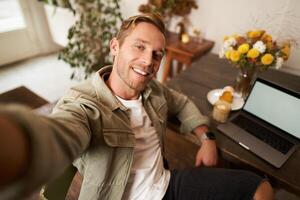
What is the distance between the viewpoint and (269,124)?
105cm

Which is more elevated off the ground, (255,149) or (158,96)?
(158,96)

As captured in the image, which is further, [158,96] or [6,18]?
[6,18]

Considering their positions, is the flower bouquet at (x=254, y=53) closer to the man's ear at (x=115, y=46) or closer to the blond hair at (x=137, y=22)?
the blond hair at (x=137, y=22)

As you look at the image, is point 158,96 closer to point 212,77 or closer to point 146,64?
point 146,64

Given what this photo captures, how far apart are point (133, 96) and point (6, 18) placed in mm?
3078

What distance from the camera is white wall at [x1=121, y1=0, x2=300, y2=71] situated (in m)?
1.53

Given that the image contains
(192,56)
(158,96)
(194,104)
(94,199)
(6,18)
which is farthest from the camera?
(6,18)

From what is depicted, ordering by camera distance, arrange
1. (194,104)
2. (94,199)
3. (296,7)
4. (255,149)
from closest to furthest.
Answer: (94,199) → (255,149) → (194,104) → (296,7)

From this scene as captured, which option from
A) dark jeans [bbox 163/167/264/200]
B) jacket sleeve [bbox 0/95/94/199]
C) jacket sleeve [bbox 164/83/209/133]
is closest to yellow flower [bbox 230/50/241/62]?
jacket sleeve [bbox 164/83/209/133]

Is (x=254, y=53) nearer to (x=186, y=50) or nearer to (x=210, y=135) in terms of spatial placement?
(x=210, y=135)

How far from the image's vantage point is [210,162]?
100 centimetres

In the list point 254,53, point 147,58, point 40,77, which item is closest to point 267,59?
point 254,53

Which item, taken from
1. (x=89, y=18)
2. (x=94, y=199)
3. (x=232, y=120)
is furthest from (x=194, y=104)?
(x=89, y=18)

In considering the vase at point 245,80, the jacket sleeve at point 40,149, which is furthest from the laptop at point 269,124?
the jacket sleeve at point 40,149
